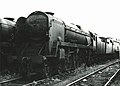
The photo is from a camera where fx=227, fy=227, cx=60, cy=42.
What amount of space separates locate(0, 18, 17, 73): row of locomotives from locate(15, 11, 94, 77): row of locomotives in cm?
112

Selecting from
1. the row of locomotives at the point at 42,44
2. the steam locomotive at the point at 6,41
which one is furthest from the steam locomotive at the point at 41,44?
the steam locomotive at the point at 6,41

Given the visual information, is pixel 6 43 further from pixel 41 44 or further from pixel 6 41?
pixel 41 44

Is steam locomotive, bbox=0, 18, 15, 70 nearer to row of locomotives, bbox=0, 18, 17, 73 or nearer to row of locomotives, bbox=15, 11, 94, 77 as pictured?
row of locomotives, bbox=0, 18, 17, 73

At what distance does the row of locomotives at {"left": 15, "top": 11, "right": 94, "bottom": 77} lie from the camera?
1138 centimetres

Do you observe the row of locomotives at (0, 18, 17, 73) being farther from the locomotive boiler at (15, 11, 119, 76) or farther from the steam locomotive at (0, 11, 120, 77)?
the locomotive boiler at (15, 11, 119, 76)

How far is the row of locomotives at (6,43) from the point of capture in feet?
43.9

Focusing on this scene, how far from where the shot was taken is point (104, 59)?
1181 inches

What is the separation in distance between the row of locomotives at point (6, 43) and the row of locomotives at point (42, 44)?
112 cm

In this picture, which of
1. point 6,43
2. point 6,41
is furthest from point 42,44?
point 6,41

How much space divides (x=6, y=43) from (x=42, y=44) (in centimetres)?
269

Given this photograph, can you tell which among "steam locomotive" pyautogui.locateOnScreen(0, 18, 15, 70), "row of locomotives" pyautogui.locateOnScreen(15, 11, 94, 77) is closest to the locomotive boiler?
"row of locomotives" pyautogui.locateOnScreen(15, 11, 94, 77)

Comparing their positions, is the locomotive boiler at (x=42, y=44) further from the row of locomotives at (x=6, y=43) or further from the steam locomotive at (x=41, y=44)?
the row of locomotives at (x=6, y=43)

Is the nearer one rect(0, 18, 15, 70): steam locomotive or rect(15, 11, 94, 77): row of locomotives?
rect(15, 11, 94, 77): row of locomotives

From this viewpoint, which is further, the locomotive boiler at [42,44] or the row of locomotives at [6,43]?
the row of locomotives at [6,43]
